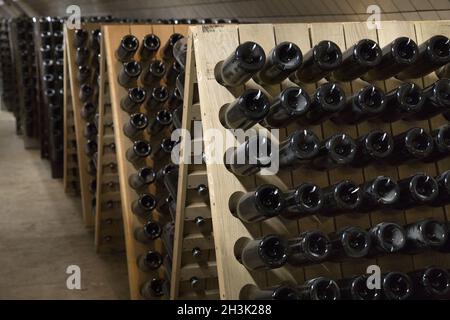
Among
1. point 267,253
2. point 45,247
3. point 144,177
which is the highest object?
point 144,177

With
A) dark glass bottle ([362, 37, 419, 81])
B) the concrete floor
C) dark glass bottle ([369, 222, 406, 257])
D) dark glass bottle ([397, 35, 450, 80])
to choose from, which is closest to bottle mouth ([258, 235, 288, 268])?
dark glass bottle ([369, 222, 406, 257])

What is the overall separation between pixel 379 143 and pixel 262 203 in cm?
52

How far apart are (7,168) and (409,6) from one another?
579cm

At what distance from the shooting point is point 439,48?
98.0 inches

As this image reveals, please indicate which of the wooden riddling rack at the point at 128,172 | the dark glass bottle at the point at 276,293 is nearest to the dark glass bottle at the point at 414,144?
the dark glass bottle at the point at 276,293

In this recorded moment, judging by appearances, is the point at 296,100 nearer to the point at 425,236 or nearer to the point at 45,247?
the point at 425,236

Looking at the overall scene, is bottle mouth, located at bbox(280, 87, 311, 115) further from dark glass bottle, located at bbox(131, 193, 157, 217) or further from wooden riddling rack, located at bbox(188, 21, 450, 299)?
dark glass bottle, located at bbox(131, 193, 157, 217)

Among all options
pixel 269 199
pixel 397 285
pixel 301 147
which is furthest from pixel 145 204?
pixel 397 285

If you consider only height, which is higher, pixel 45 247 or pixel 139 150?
pixel 139 150

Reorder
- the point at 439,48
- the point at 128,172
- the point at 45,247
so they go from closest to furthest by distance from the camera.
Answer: the point at 439,48, the point at 128,172, the point at 45,247

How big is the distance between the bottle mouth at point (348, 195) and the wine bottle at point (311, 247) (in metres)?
0.14

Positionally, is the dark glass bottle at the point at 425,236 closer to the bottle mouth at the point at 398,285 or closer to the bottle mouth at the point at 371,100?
the bottle mouth at the point at 398,285

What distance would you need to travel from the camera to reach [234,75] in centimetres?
235
